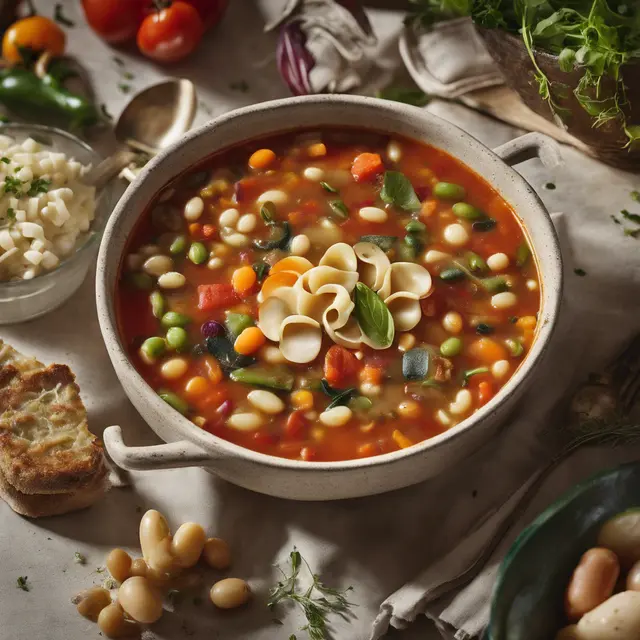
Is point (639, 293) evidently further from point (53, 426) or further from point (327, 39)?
point (53, 426)

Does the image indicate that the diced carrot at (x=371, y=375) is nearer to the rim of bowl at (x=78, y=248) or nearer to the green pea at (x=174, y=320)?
the green pea at (x=174, y=320)

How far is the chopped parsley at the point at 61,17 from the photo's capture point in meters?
4.16

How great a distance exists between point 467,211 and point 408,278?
32 centimetres

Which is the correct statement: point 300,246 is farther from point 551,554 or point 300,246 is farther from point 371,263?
point 551,554

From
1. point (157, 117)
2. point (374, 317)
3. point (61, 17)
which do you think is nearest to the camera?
point (374, 317)

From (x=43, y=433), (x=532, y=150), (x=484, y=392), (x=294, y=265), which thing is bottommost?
(x=43, y=433)

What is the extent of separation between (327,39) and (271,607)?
2.24m

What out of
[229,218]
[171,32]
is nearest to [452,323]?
[229,218]

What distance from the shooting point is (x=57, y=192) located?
330 centimetres

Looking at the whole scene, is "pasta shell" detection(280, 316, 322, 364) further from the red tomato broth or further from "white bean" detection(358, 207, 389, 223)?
"white bean" detection(358, 207, 389, 223)

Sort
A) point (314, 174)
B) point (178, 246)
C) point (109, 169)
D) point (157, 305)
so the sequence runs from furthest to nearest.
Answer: point (109, 169) < point (314, 174) < point (178, 246) < point (157, 305)

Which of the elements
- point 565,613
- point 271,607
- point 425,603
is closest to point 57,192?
point 271,607

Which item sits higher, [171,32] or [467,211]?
[171,32]

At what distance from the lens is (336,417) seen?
2682mm
